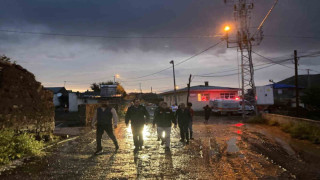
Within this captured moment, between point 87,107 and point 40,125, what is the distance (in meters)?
11.1

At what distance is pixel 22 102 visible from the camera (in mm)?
Result: 10891

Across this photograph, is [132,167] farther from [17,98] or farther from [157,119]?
[17,98]

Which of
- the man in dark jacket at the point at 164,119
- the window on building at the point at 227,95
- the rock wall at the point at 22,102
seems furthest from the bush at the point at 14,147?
the window on building at the point at 227,95

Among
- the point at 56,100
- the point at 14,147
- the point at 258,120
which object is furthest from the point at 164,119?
the point at 56,100

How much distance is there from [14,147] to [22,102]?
8.63ft

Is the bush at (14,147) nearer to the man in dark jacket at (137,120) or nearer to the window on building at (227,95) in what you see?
the man in dark jacket at (137,120)

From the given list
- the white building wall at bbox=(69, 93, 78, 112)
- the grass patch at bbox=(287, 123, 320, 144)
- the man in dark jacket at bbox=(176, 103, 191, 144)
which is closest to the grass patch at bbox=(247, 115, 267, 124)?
the grass patch at bbox=(287, 123, 320, 144)

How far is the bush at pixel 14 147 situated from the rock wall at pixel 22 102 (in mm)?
760

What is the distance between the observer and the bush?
796cm

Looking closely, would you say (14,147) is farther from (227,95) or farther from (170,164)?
(227,95)

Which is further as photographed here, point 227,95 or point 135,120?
point 227,95

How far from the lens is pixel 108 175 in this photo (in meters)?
6.58

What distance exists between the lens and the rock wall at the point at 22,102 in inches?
386

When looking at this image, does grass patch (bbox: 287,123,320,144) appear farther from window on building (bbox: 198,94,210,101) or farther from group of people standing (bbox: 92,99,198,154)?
window on building (bbox: 198,94,210,101)
